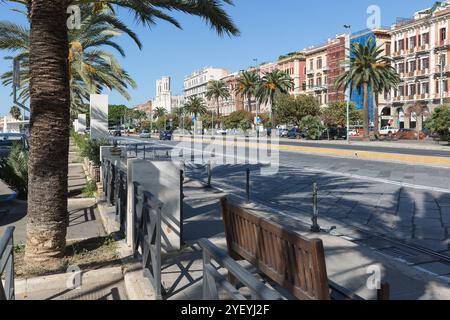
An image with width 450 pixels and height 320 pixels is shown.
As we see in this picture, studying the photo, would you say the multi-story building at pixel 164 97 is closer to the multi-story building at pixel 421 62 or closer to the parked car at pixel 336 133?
the multi-story building at pixel 421 62

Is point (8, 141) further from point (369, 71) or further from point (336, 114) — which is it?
point (336, 114)

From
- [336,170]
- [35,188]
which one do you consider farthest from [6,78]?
[35,188]

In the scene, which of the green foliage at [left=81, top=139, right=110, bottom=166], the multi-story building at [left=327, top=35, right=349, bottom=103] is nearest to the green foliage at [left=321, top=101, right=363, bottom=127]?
the multi-story building at [left=327, top=35, right=349, bottom=103]

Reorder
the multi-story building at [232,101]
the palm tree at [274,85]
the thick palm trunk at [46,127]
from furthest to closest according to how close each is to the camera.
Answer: the multi-story building at [232,101] → the palm tree at [274,85] → the thick palm trunk at [46,127]

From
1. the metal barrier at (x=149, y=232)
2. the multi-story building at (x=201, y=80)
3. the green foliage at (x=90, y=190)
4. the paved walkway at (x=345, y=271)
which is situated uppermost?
the multi-story building at (x=201, y=80)

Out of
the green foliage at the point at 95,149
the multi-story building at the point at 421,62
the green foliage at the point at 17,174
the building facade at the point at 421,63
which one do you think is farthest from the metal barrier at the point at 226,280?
the building facade at the point at 421,63

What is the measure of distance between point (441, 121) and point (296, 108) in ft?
97.6

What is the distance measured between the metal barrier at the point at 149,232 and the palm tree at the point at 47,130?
101 centimetres

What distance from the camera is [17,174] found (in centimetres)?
1203

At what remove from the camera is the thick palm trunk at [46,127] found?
5914 mm

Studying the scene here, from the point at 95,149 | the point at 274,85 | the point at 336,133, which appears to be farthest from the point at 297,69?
the point at 95,149
